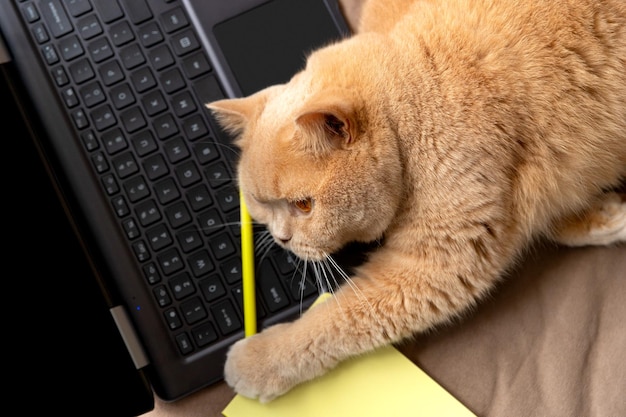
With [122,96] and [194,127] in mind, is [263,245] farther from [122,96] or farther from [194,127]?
[122,96]

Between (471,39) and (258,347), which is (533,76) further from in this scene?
(258,347)

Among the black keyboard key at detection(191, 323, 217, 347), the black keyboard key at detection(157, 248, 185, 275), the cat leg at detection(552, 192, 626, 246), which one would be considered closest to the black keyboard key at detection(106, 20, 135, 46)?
the black keyboard key at detection(157, 248, 185, 275)

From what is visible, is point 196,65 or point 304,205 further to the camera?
point 196,65

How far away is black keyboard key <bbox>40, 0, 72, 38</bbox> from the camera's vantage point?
2.80ft

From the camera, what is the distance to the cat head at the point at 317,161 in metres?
0.69

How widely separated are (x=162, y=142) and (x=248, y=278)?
0.79ft

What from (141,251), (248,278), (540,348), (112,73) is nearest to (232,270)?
(248,278)

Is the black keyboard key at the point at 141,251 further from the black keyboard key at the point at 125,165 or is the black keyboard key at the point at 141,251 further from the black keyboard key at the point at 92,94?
the black keyboard key at the point at 92,94

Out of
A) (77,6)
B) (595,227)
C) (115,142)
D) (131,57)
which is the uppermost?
(77,6)

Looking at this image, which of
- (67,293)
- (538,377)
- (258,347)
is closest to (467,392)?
(538,377)

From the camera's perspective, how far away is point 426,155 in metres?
0.74

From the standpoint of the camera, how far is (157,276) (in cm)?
83

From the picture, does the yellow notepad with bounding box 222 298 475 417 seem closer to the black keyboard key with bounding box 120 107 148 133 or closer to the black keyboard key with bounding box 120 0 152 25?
the black keyboard key with bounding box 120 107 148 133

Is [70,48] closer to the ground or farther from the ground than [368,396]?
farther from the ground
